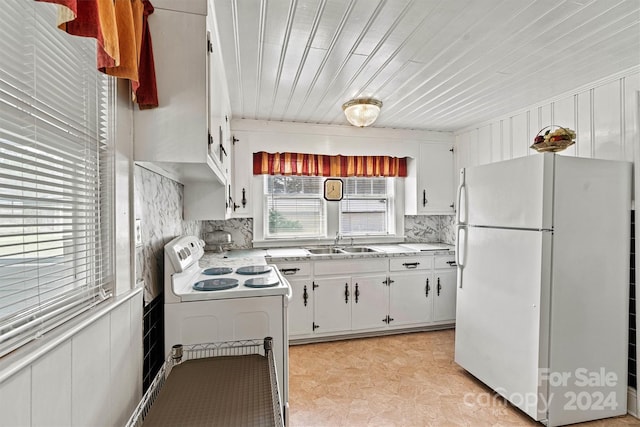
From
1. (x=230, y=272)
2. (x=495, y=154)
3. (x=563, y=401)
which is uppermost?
(x=495, y=154)

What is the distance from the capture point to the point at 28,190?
0.75m

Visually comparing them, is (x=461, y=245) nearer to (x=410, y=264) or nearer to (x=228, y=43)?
(x=410, y=264)

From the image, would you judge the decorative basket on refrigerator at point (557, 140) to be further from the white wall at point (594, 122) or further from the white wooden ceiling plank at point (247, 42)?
the white wooden ceiling plank at point (247, 42)

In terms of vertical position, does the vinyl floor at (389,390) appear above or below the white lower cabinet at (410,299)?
below

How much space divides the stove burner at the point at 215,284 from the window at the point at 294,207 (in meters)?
1.73

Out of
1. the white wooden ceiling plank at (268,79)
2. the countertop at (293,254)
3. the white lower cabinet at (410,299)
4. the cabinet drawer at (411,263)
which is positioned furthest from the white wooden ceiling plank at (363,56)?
the white lower cabinet at (410,299)

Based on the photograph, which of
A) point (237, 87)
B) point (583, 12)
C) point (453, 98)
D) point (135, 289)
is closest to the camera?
point (135, 289)

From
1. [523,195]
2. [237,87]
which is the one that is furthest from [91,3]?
[523,195]

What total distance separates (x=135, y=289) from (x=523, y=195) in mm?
2264

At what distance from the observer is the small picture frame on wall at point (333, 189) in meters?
3.85

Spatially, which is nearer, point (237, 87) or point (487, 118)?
point (237, 87)

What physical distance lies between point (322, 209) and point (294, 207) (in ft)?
1.15

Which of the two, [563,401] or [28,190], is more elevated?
[28,190]

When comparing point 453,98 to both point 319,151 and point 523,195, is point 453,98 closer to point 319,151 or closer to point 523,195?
point 523,195
